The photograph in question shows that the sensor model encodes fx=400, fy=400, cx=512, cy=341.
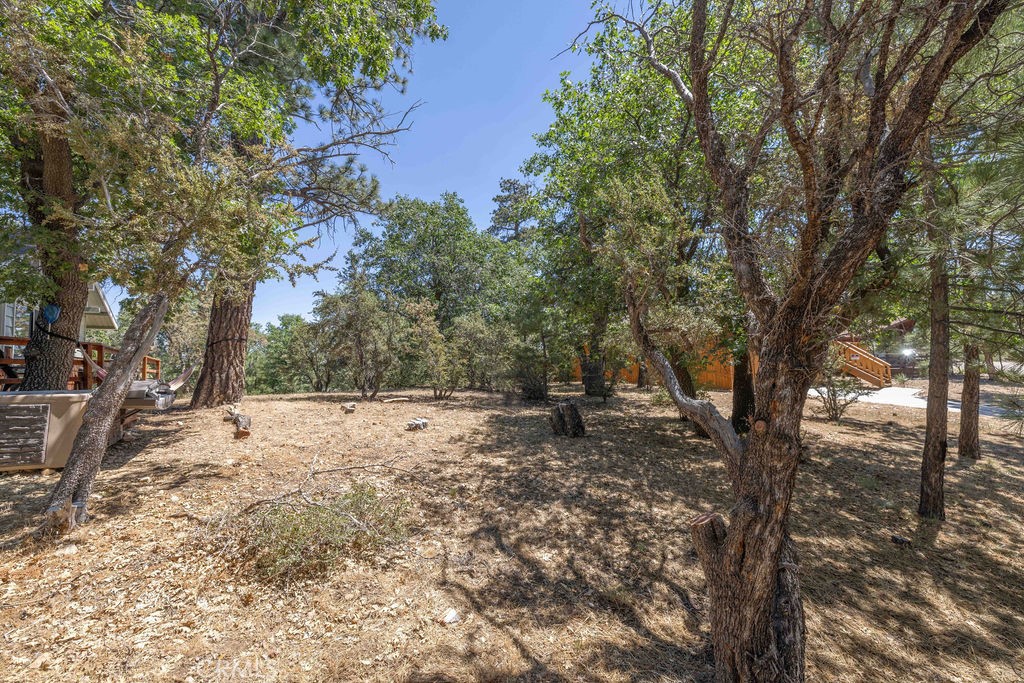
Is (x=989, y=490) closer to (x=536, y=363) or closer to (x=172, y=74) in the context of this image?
(x=536, y=363)

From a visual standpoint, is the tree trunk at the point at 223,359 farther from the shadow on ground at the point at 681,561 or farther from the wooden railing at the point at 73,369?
the shadow on ground at the point at 681,561

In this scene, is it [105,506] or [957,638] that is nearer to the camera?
[957,638]

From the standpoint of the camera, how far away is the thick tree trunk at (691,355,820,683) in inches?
82.6

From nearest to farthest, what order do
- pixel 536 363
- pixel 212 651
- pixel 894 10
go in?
pixel 894 10, pixel 212 651, pixel 536 363

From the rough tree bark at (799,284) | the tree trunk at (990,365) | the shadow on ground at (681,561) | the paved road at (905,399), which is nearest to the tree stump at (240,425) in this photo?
the shadow on ground at (681,561)

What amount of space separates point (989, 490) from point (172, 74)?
37.9ft

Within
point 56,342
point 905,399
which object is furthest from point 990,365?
point 56,342

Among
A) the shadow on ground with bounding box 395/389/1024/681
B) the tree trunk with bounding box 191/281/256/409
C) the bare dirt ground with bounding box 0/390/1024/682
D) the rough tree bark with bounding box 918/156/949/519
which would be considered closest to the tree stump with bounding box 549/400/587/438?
the shadow on ground with bounding box 395/389/1024/681

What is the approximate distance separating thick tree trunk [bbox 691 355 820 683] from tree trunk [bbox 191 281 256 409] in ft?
27.1

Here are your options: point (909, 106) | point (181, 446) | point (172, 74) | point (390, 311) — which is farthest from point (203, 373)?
point (909, 106)

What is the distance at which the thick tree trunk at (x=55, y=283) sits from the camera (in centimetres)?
504

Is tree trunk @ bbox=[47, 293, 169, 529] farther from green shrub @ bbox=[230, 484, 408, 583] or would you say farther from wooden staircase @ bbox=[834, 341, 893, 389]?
wooden staircase @ bbox=[834, 341, 893, 389]

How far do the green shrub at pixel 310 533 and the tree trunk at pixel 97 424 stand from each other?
1.17m

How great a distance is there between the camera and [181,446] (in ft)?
16.2
